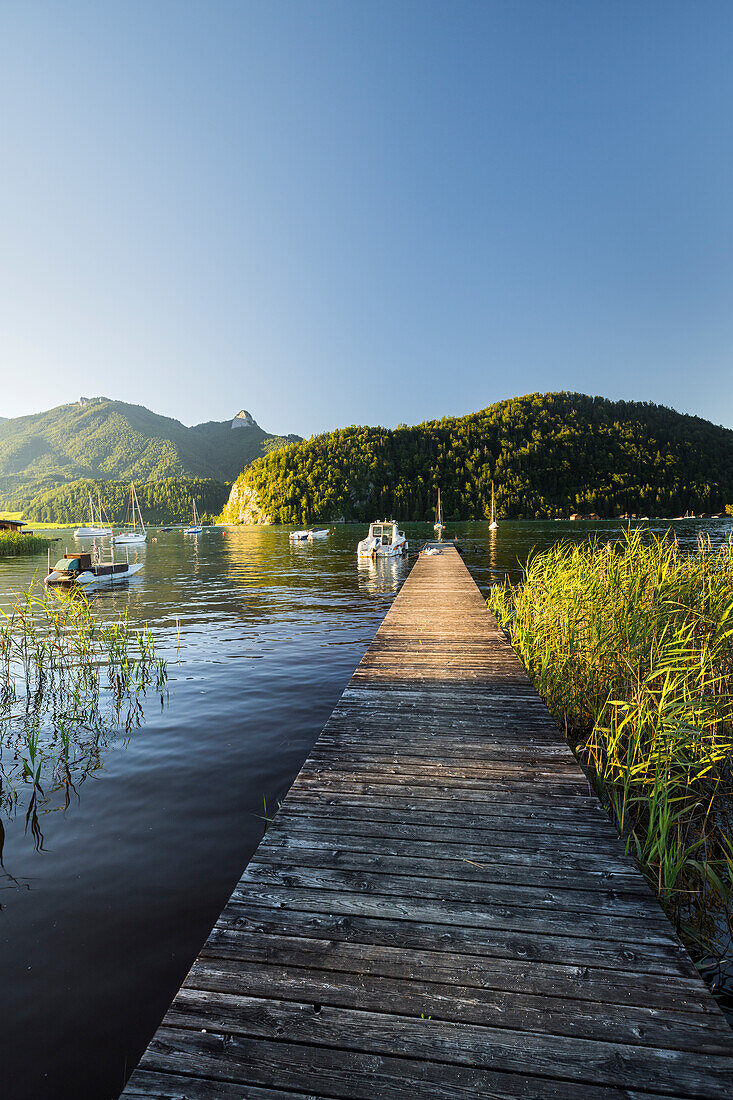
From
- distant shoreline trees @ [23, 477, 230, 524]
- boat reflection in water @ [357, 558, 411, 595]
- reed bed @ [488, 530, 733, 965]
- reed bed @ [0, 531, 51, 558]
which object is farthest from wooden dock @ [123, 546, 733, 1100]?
distant shoreline trees @ [23, 477, 230, 524]

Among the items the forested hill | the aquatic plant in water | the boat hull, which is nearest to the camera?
the aquatic plant in water

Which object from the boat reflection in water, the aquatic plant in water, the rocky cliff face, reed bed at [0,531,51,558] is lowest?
the aquatic plant in water

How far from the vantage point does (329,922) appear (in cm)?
267

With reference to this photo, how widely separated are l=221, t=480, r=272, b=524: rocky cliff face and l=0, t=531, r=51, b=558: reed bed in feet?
297

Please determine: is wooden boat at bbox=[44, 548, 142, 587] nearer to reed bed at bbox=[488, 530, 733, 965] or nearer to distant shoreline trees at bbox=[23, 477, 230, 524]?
reed bed at bbox=[488, 530, 733, 965]

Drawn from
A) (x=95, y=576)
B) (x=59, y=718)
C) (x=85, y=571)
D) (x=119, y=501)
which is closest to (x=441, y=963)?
(x=59, y=718)

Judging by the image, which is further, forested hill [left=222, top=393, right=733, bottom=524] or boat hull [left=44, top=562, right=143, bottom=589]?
forested hill [left=222, top=393, right=733, bottom=524]

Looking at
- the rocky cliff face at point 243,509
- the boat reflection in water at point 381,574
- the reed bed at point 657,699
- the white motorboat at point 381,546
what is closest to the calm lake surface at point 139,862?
the reed bed at point 657,699

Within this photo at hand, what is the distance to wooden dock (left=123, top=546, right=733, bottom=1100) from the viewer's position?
1878 mm

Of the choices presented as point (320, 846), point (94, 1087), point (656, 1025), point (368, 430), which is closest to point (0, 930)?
point (94, 1087)

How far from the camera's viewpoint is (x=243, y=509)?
145m

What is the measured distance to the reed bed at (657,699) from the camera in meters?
3.81

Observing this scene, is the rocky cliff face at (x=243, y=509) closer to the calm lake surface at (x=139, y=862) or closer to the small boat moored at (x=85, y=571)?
the small boat moored at (x=85, y=571)

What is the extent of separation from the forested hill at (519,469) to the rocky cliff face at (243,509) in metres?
0.70
